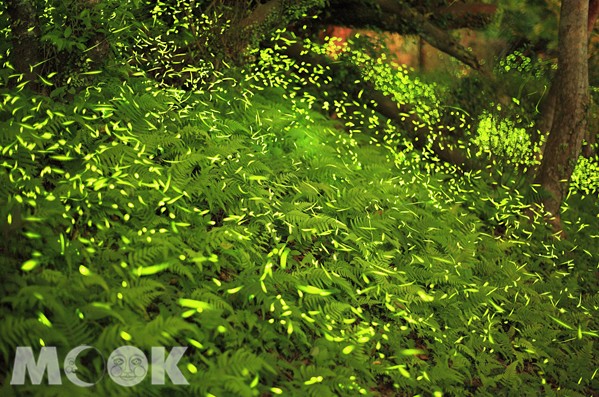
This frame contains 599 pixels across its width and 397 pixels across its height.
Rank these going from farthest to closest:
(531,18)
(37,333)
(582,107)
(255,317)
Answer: (531,18)
(582,107)
(255,317)
(37,333)

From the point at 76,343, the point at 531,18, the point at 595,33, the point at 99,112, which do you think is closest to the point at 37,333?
the point at 76,343

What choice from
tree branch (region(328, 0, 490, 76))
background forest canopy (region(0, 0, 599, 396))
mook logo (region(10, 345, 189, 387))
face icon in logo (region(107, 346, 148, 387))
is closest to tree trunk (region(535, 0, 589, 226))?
background forest canopy (region(0, 0, 599, 396))

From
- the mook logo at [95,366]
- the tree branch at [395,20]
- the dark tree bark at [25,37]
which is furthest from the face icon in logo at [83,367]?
the tree branch at [395,20]

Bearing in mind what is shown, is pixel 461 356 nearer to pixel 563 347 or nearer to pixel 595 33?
pixel 563 347

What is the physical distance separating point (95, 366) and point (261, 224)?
2.25 meters

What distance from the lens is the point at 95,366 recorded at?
3455mm

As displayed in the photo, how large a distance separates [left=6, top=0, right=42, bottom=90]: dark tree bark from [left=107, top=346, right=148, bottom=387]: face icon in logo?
10.1 ft

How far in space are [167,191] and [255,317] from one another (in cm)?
138

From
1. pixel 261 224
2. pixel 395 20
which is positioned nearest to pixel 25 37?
pixel 261 224

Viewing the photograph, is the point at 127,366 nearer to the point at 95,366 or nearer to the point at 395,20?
the point at 95,366

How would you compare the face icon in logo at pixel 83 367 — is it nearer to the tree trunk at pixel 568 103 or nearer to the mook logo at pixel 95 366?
the mook logo at pixel 95 366

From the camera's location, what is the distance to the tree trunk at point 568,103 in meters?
8.43

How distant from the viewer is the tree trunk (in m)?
8.43

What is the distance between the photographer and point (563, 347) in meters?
6.28
